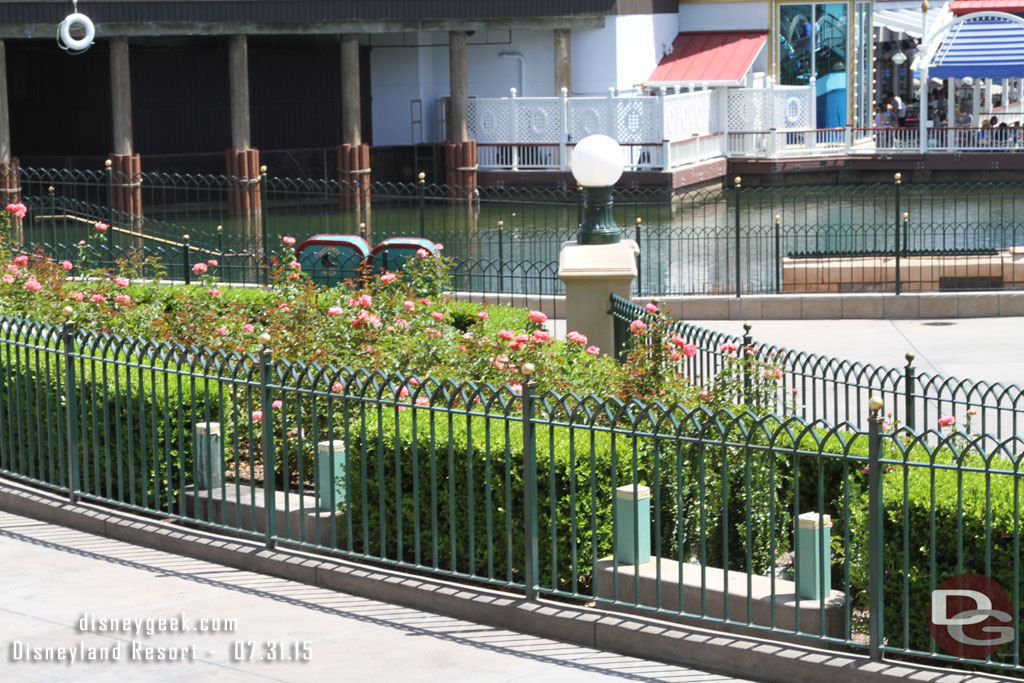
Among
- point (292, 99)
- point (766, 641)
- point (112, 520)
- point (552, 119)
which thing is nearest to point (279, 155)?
point (292, 99)

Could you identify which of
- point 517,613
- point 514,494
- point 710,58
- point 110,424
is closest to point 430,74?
point 710,58

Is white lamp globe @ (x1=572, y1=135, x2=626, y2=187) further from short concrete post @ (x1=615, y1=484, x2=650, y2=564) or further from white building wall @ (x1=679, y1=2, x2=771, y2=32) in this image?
white building wall @ (x1=679, y1=2, x2=771, y2=32)

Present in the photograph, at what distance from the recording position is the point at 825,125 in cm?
4309

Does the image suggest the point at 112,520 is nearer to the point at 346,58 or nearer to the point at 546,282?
the point at 546,282

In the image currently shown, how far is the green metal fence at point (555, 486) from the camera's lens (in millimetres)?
6805

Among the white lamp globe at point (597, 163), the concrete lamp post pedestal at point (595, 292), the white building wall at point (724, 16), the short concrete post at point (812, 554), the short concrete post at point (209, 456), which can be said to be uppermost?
the white building wall at point (724, 16)

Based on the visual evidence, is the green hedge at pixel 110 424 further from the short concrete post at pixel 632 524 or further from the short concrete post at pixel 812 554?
the short concrete post at pixel 812 554

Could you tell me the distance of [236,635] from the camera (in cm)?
734

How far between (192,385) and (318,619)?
65.5 inches

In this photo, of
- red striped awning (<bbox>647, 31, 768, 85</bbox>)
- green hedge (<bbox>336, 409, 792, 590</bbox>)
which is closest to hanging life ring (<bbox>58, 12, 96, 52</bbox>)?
red striped awning (<bbox>647, 31, 768, 85</bbox>)

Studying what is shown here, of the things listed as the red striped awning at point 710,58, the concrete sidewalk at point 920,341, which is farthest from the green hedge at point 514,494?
the red striped awning at point 710,58

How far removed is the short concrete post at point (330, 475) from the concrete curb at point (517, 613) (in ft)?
1.04

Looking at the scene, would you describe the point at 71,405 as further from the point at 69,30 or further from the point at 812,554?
the point at 69,30

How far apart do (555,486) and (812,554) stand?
129 centimetres
